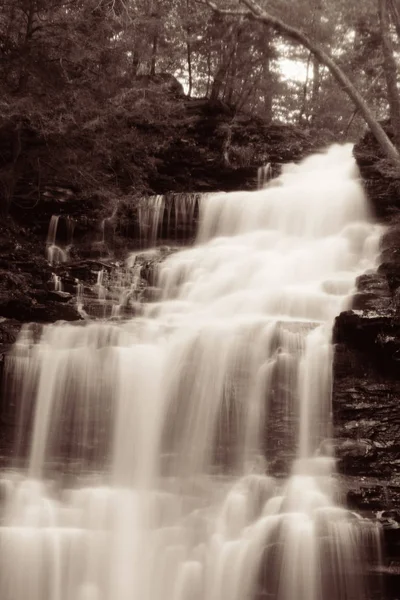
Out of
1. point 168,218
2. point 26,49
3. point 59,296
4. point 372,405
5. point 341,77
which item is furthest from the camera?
point 168,218

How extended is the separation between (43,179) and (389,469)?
35.4ft

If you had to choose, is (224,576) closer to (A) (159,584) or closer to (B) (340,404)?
(A) (159,584)

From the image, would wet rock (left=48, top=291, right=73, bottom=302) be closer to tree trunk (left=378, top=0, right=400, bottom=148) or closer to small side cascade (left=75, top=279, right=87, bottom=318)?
small side cascade (left=75, top=279, right=87, bottom=318)

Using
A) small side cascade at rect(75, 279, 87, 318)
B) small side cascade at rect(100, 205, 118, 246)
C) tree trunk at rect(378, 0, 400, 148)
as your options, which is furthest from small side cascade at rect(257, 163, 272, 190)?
small side cascade at rect(75, 279, 87, 318)

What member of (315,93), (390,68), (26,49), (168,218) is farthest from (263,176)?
(315,93)

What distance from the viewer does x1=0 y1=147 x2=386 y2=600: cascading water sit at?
6352 mm

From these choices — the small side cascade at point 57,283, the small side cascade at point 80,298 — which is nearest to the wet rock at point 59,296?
the small side cascade at point 80,298

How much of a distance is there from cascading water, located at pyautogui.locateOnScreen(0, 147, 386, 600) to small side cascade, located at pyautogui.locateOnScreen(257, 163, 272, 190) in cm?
579

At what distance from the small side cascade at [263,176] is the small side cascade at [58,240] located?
16.9ft

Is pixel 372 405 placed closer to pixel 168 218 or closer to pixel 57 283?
pixel 57 283

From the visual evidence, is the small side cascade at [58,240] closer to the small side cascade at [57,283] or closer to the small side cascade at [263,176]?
the small side cascade at [57,283]

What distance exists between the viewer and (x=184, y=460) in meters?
7.94

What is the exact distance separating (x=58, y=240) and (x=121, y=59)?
4304mm

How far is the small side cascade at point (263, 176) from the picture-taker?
16.3m
